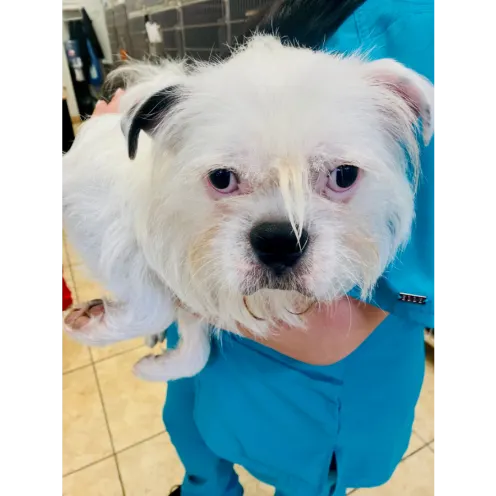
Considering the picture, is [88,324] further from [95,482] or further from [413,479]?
[413,479]

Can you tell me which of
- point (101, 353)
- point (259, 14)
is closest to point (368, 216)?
point (259, 14)

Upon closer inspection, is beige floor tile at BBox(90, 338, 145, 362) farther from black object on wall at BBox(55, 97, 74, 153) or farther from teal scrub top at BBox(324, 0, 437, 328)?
teal scrub top at BBox(324, 0, 437, 328)

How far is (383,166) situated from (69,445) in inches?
60.5

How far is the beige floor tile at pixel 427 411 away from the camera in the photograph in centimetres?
157

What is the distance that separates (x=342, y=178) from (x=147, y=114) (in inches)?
10.7

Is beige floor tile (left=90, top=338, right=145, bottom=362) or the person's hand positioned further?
beige floor tile (left=90, top=338, right=145, bottom=362)

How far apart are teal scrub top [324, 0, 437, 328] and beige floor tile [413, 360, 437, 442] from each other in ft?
3.90

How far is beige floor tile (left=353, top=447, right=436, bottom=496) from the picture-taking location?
142 centimetres

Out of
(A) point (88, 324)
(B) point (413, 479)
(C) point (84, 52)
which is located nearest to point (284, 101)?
(A) point (88, 324)

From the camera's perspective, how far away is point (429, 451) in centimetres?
152

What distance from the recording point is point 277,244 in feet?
1.64

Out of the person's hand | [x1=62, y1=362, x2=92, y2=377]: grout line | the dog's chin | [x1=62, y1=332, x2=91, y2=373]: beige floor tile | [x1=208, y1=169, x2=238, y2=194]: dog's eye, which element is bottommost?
[x1=62, y1=362, x2=92, y2=377]: grout line

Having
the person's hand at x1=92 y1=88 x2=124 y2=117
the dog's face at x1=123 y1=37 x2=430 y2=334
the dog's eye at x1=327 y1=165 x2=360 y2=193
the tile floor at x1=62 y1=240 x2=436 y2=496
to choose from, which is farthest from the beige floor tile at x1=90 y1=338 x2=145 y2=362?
the dog's eye at x1=327 y1=165 x2=360 y2=193

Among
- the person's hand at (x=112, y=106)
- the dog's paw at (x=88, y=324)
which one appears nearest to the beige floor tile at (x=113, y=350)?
the dog's paw at (x=88, y=324)
